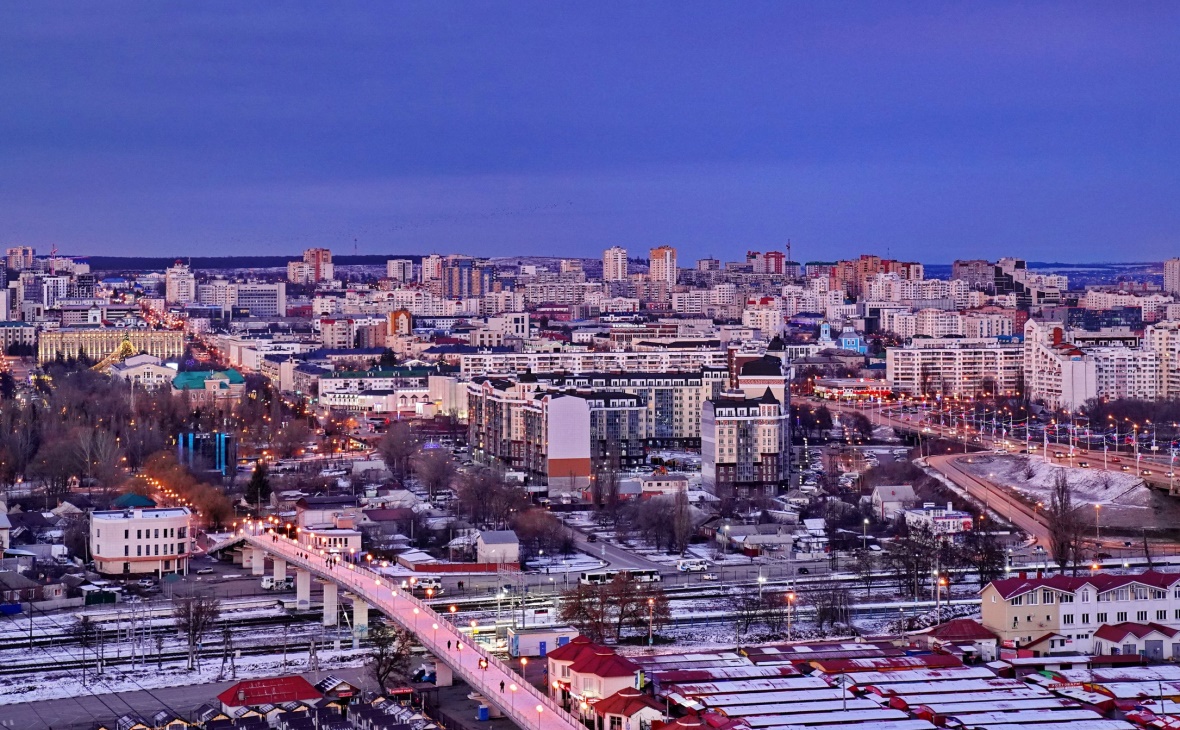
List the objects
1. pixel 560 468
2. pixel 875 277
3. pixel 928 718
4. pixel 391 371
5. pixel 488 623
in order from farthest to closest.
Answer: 1. pixel 875 277
2. pixel 391 371
3. pixel 560 468
4. pixel 488 623
5. pixel 928 718

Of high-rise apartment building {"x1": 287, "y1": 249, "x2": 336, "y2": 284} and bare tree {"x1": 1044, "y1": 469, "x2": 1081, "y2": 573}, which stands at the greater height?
high-rise apartment building {"x1": 287, "y1": 249, "x2": 336, "y2": 284}

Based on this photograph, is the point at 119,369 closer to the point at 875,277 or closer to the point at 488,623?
the point at 488,623

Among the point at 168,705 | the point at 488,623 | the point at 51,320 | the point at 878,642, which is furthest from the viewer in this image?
the point at 51,320

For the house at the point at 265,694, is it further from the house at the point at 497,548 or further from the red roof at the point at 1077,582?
the house at the point at 497,548

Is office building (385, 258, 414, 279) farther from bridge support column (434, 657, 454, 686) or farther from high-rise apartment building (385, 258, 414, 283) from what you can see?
bridge support column (434, 657, 454, 686)

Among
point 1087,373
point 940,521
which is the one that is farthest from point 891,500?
point 1087,373

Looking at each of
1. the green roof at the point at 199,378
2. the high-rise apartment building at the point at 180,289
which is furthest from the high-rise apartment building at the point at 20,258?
the green roof at the point at 199,378

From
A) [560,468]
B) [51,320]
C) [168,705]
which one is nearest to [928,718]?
[168,705]

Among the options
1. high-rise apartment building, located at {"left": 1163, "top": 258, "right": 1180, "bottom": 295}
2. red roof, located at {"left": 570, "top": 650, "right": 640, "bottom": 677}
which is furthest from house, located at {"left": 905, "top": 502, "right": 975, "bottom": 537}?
high-rise apartment building, located at {"left": 1163, "top": 258, "right": 1180, "bottom": 295}
